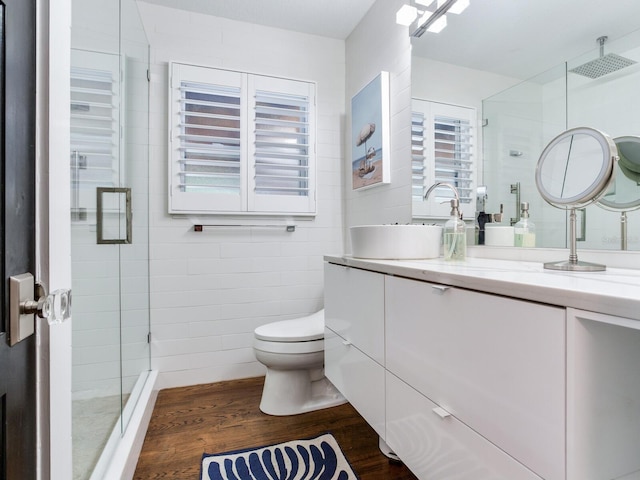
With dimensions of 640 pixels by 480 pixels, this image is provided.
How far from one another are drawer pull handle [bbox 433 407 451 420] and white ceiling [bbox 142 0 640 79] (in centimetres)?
116

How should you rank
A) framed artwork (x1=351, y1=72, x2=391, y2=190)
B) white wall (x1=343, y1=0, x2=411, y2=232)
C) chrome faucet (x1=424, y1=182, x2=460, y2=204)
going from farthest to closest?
framed artwork (x1=351, y1=72, x2=391, y2=190) → white wall (x1=343, y1=0, x2=411, y2=232) → chrome faucet (x1=424, y1=182, x2=460, y2=204)

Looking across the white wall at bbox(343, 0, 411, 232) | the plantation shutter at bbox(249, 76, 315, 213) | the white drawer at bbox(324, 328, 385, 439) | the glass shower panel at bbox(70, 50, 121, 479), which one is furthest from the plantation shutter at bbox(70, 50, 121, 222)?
the white wall at bbox(343, 0, 411, 232)

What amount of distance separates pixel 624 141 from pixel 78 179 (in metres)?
1.58

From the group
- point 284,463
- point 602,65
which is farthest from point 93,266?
point 602,65

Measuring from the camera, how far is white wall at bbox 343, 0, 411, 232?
6.22ft

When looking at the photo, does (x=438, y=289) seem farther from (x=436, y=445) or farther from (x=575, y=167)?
(x=575, y=167)

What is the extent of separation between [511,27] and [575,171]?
0.67 m

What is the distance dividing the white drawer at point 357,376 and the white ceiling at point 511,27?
1218 millimetres

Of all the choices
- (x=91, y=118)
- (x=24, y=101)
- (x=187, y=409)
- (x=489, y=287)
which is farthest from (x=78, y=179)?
(x=187, y=409)

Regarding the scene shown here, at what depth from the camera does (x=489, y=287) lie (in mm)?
753

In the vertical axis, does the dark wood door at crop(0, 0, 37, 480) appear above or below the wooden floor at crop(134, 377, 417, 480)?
above

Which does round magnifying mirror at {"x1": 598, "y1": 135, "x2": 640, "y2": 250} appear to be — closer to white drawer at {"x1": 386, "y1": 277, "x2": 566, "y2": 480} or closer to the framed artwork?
white drawer at {"x1": 386, "y1": 277, "x2": 566, "y2": 480}

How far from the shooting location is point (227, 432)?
5.42ft

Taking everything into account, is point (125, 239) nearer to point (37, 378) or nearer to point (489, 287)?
point (37, 378)
